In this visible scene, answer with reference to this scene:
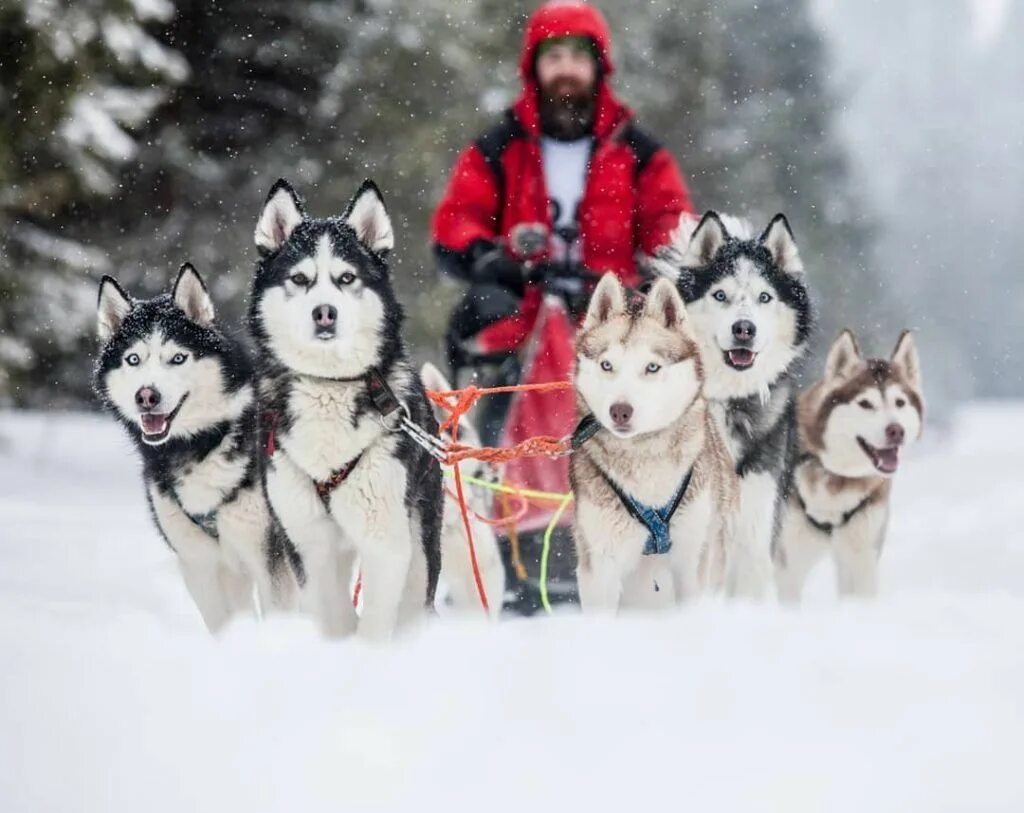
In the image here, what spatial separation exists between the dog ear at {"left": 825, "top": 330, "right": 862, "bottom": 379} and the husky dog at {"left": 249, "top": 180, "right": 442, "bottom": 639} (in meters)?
1.09

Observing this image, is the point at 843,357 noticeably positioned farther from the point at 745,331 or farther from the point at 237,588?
the point at 237,588

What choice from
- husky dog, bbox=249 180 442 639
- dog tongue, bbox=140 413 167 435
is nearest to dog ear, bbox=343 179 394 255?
husky dog, bbox=249 180 442 639

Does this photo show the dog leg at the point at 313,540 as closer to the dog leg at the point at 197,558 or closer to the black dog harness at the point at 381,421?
the black dog harness at the point at 381,421

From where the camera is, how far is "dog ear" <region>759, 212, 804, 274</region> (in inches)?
86.9

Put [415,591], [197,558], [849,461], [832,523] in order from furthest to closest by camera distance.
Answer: [832,523], [849,461], [197,558], [415,591]

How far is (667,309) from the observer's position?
2.08 m

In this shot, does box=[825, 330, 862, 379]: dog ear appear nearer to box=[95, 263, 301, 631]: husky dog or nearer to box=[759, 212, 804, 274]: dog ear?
box=[759, 212, 804, 274]: dog ear

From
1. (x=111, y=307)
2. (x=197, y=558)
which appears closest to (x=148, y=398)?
(x=111, y=307)

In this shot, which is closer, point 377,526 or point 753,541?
point 377,526

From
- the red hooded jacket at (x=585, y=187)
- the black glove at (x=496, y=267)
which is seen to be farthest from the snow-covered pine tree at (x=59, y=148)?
the black glove at (x=496, y=267)

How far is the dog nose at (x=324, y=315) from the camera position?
199 centimetres

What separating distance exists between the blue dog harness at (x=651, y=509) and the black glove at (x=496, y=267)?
0.84 metres

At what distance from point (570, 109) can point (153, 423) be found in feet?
5.48

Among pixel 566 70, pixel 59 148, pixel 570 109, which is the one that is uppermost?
pixel 59 148
